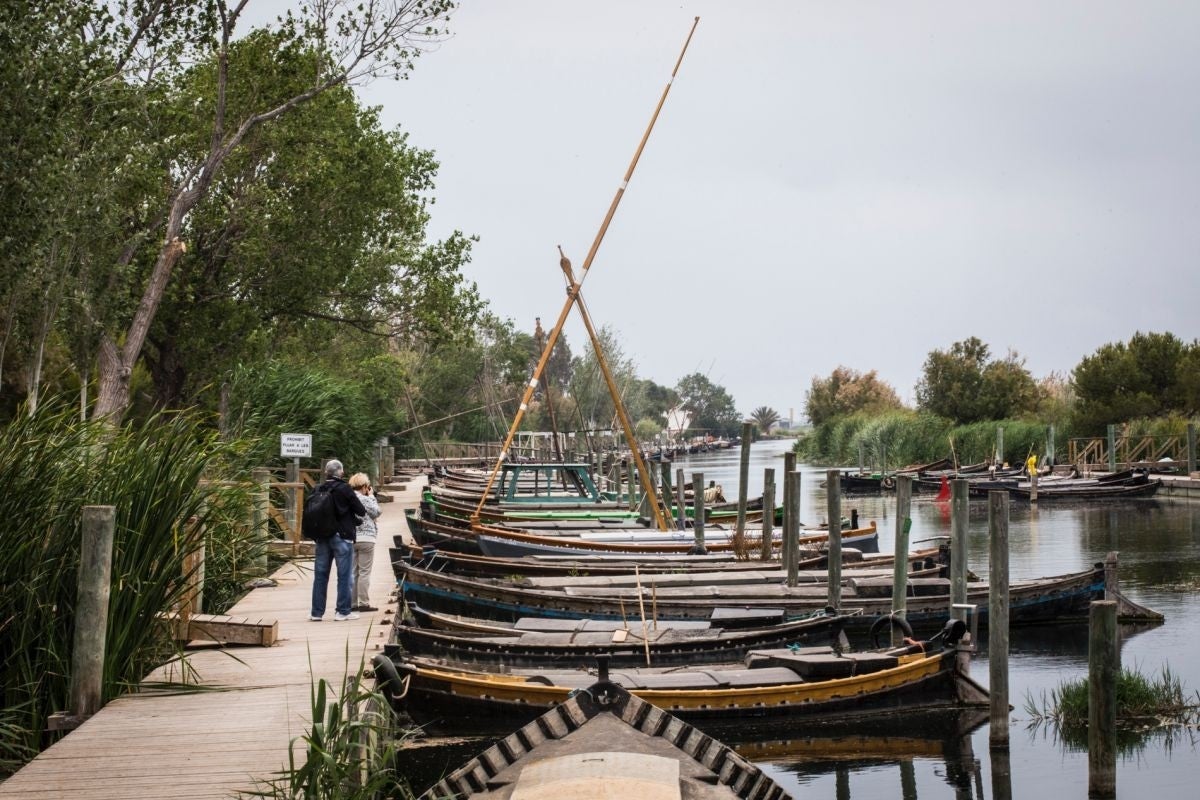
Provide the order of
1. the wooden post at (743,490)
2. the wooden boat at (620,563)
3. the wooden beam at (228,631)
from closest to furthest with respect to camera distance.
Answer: the wooden beam at (228,631) → the wooden boat at (620,563) → the wooden post at (743,490)

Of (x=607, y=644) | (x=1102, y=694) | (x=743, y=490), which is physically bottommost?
(x=607, y=644)

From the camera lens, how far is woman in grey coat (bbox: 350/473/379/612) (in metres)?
14.3

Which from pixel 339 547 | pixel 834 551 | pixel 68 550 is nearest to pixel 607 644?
pixel 339 547

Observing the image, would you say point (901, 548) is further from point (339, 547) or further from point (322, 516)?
point (322, 516)

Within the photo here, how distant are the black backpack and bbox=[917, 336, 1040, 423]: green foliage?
65.5 meters

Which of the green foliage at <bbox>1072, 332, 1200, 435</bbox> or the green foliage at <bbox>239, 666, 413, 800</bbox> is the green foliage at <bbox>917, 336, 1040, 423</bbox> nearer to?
the green foliage at <bbox>1072, 332, 1200, 435</bbox>

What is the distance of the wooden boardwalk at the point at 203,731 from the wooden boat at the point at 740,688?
3.01 feet

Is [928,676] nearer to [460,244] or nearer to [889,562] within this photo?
[889,562]

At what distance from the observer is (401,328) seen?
3183 centimetres

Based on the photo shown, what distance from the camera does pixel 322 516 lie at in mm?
13578

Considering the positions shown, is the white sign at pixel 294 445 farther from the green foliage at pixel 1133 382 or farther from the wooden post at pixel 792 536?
the green foliage at pixel 1133 382

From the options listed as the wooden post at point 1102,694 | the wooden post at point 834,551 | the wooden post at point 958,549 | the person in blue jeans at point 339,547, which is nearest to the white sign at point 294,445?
the person in blue jeans at point 339,547

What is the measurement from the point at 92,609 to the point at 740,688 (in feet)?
20.1

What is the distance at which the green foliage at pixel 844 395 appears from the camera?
105m
